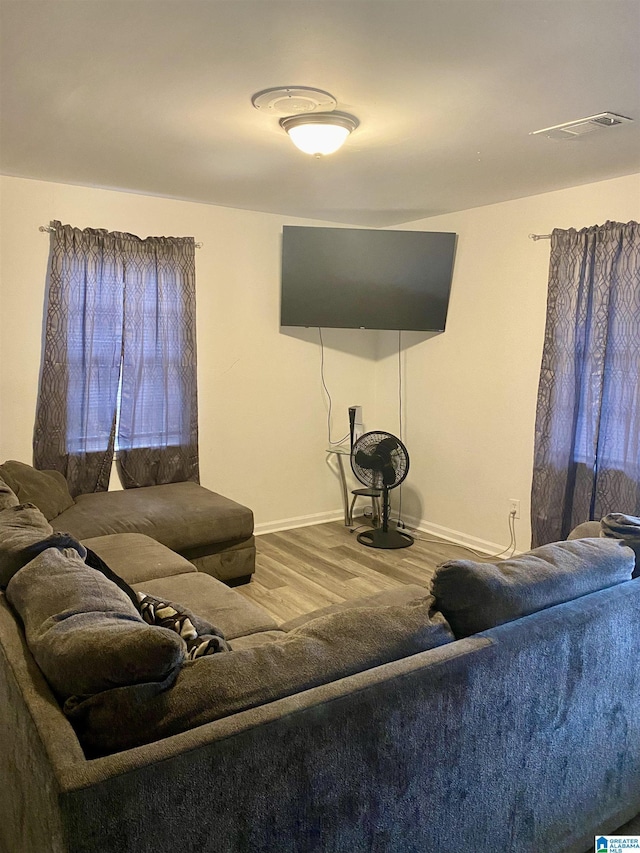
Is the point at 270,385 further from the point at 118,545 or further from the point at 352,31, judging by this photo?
the point at 352,31

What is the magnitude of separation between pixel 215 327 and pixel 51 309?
1.16 meters

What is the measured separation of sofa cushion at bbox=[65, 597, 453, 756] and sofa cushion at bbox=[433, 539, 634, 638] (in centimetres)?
7

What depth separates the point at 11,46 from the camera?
82.7 inches

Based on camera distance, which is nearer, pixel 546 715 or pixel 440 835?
pixel 440 835

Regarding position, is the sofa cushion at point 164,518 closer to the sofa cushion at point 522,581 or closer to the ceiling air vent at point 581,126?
the sofa cushion at point 522,581

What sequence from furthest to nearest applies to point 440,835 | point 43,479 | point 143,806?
1. point 43,479
2. point 440,835
3. point 143,806

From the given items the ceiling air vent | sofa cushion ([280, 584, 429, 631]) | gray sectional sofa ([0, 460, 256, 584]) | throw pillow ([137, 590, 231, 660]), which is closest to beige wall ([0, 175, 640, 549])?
gray sectional sofa ([0, 460, 256, 584])

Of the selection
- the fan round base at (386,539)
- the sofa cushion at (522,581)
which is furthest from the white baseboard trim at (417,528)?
the sofa cushion at (522,581)

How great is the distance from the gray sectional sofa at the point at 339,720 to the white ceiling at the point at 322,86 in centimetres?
156

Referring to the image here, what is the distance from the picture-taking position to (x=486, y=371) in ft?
15.4

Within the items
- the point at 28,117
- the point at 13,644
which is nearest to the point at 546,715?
the point at 13,644

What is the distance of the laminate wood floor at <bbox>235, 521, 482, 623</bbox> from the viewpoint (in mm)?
3883

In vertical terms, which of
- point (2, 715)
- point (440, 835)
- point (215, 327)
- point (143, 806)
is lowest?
point (440, 835)

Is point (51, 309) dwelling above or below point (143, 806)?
above
